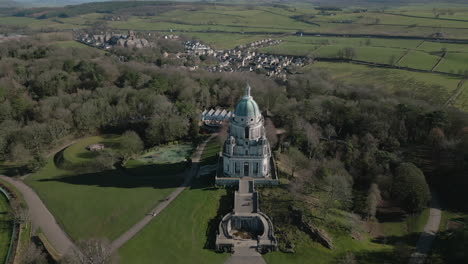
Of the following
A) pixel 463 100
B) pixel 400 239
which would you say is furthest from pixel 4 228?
pixel 463 100

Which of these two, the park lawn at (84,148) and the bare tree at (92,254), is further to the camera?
the park lawn at (84,148)

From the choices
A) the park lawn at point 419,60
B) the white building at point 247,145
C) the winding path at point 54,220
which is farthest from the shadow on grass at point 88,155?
the park lawn at point 419,60

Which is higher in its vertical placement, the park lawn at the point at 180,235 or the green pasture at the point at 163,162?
the green pasture at the point at 163,162

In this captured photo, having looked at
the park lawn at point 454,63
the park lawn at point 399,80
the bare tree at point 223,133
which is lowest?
the bare tree at point 223,133

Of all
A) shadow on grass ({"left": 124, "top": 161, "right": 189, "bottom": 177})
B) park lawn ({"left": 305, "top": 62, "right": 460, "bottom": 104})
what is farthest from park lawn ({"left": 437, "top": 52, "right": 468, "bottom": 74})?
shadow on grass ({"left": 124, "top": 161, "right": 189, "bottom": 177})

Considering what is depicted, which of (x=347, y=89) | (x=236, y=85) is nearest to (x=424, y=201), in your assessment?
(x=347, y=89)

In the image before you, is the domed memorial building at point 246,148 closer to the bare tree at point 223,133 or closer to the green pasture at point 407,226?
the bare tree at point 223,133

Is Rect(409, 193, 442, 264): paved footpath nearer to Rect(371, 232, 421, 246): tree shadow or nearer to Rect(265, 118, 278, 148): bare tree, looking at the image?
Rect(371, 232, 421, 246): tree shadow
